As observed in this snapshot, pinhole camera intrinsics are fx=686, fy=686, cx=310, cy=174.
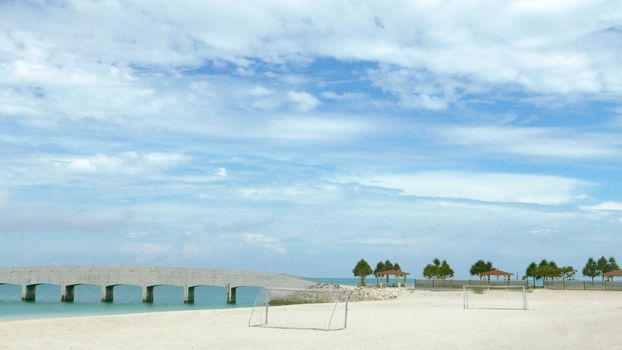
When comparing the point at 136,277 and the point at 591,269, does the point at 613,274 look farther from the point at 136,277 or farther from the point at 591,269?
the point at 136,277

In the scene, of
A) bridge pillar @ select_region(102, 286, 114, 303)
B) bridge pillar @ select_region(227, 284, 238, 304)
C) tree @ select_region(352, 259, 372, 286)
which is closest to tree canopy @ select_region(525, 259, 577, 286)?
tree @ select_region(352, 259, 372, 286)

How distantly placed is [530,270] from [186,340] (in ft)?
203

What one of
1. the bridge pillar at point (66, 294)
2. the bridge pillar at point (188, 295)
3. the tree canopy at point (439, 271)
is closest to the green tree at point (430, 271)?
the tree canopy at point (439, 271)

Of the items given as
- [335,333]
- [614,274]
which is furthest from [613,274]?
[335,333]

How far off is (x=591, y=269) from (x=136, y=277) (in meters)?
51.6

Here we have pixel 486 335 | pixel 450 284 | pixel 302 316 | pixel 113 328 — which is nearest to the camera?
pixel 486 335

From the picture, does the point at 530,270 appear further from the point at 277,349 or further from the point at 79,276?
the point at 277,349

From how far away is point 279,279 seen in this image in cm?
7519

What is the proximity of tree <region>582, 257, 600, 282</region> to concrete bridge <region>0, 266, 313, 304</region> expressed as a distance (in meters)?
30.3

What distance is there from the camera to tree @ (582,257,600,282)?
74.8 m

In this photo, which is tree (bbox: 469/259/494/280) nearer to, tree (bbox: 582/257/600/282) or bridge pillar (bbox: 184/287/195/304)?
tree (bbox: 582/257/600/282)

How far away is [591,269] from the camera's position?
74938mm

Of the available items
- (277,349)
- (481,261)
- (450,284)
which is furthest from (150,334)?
(481,261)

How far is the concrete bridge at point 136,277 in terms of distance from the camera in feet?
260
